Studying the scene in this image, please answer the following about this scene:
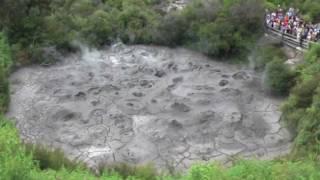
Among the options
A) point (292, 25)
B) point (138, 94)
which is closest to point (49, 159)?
point (138, 94)

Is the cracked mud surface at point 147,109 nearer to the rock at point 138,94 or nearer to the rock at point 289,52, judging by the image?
the rock at point 138,94

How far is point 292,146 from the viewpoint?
2442 cm

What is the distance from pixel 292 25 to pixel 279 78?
605cm

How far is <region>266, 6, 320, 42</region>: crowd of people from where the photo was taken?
106 feet

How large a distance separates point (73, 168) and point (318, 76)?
12.7 meters

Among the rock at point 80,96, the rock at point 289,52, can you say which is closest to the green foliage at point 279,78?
the rock at point 289,52

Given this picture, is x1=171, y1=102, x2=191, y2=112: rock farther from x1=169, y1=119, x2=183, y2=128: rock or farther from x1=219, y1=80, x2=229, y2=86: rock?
x1=219, y1=80, x2=229, y2=86: rock

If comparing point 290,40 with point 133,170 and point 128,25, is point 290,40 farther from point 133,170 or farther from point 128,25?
point 133,170

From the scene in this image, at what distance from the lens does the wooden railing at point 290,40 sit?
31.9m

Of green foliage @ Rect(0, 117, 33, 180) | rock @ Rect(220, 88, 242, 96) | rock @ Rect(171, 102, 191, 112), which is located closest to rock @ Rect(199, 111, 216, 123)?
rock @ Rect(171, 102, 191, 112)

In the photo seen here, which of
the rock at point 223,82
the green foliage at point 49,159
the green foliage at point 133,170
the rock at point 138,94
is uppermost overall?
the green foliage at point 49,159

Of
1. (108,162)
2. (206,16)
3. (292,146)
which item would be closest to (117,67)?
(206,16)

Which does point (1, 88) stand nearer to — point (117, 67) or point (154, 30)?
point (117, 67)

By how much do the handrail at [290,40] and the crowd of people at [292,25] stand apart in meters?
0.19
